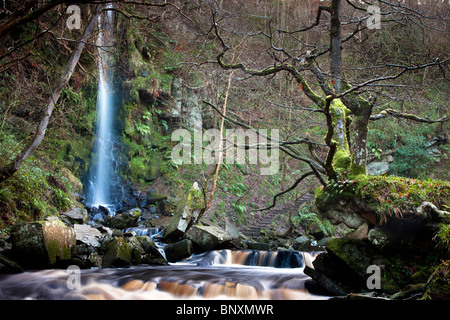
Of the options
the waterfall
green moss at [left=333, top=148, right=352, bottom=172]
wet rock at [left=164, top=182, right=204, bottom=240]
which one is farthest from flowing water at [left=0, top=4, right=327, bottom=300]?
the waterfall

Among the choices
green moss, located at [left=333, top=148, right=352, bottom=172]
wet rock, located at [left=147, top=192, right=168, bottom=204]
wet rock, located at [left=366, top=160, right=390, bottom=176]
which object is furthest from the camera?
wet rock, located at [left=366, top=160, right=390, bottom=176]

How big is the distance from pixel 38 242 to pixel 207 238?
4.47 metres

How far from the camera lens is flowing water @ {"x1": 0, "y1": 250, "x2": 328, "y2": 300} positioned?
15.4 feet

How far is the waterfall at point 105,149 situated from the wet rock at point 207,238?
486 centimetres

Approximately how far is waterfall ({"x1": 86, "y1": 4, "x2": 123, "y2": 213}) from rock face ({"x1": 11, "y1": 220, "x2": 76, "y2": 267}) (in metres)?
6.33

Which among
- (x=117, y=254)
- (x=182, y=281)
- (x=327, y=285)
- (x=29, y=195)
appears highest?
(x=29, y=195)

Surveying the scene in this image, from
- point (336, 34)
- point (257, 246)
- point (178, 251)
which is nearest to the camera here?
point (336, 34)

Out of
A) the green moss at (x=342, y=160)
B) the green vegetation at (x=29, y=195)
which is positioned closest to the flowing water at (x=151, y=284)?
the green vegetation at (x=29, y=195)

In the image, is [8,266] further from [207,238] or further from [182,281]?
[207,238]

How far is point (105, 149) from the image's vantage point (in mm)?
13492

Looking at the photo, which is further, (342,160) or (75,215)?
(75,215)

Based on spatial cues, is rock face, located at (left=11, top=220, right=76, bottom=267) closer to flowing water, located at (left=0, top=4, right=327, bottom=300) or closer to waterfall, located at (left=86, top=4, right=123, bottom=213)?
flowing water, located at (left=0, top=4, right=327, bottom=300)

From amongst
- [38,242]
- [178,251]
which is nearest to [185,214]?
[178,251]
